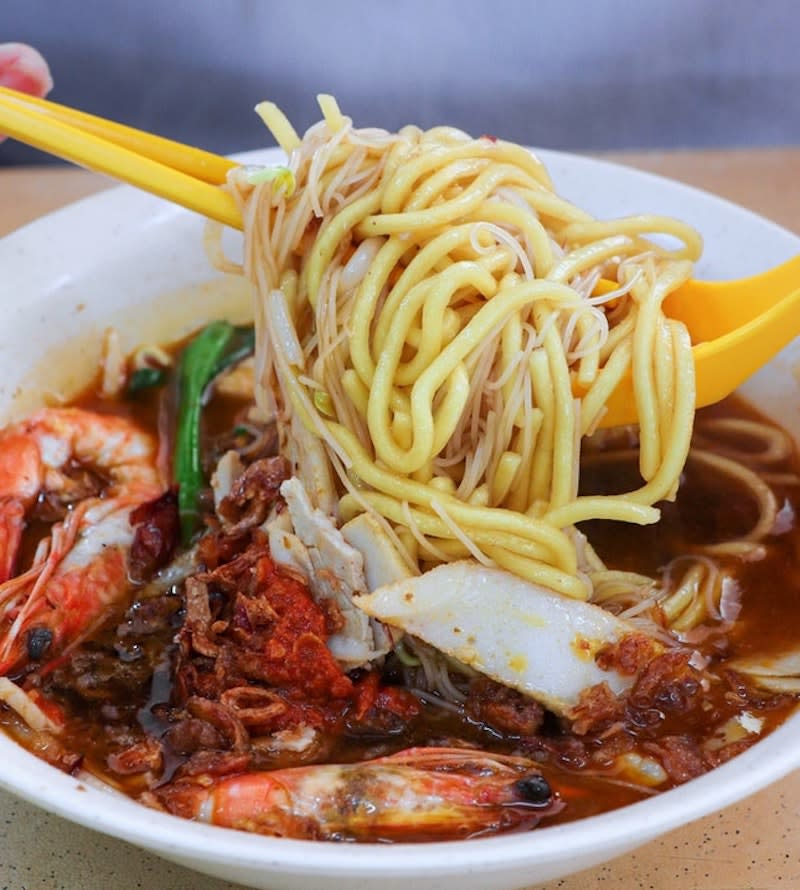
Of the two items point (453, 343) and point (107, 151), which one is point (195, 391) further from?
point (453, 343)

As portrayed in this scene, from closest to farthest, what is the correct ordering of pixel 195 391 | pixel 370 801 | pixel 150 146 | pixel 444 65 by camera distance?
pixel 370 801 → pixel 150 146 → pixel 195 391 → pixel 444 65

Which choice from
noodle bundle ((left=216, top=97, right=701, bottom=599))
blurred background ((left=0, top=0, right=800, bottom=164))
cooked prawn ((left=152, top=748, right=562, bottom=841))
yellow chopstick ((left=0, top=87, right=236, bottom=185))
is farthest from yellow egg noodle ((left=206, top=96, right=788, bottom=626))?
blurred background ((left=0, top=0, right=800, bottom=164))

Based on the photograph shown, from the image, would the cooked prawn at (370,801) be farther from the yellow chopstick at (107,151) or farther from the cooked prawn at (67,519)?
the yellow chopstick at (107,151)

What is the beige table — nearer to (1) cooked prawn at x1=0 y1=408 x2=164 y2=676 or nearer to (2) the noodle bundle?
(1) cooked prawn at x1=0 y1=408 x2=164 y2=676

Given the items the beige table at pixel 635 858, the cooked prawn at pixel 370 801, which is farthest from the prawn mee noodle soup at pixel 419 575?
the beige table at pixel 635 858

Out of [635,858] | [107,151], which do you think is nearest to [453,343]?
[107,151]

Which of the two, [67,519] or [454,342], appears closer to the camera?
[454,342]

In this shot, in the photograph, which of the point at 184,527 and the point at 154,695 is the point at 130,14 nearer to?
the point at 184,527
